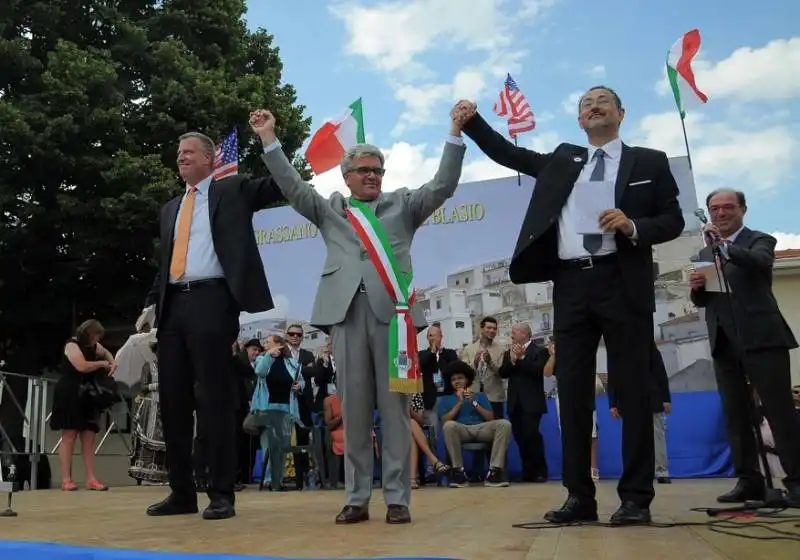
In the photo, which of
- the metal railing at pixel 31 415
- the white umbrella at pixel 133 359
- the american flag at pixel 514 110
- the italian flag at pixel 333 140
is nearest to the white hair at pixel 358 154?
the white umbrella at pixel 133 359

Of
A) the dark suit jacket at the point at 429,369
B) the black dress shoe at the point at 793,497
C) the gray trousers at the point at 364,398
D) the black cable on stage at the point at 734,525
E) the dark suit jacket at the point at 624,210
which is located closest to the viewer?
the black cable on stage at the point at 734,525

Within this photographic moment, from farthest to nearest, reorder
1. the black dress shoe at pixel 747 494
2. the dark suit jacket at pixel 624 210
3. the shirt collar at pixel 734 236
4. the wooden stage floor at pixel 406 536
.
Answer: the shirt collar at pixel 734 236 < the black dress shoe at pixel 747 494 < the dark suit jacket at pixel 624 210 < the wooden stage floor at pixel 406 536

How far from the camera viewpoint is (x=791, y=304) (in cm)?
1838

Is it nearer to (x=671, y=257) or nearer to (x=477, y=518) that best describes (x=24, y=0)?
(x=671, y=257)

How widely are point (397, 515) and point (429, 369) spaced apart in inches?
221

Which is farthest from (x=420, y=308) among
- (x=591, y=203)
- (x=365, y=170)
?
(x=591, y=203)

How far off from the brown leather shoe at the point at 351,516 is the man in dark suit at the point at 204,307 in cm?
66

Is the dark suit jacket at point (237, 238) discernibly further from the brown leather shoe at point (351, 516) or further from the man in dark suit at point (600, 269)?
the man in dark suit at point (600, 269)

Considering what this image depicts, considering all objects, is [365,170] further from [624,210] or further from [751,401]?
[751,401]

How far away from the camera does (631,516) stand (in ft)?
9.89

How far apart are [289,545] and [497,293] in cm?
764

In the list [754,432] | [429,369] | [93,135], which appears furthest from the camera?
[93,135]

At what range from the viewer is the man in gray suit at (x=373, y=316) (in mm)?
3443

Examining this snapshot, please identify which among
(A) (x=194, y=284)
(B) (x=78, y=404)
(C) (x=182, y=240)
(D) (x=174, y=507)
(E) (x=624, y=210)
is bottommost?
(D) (x=174, y=507)
